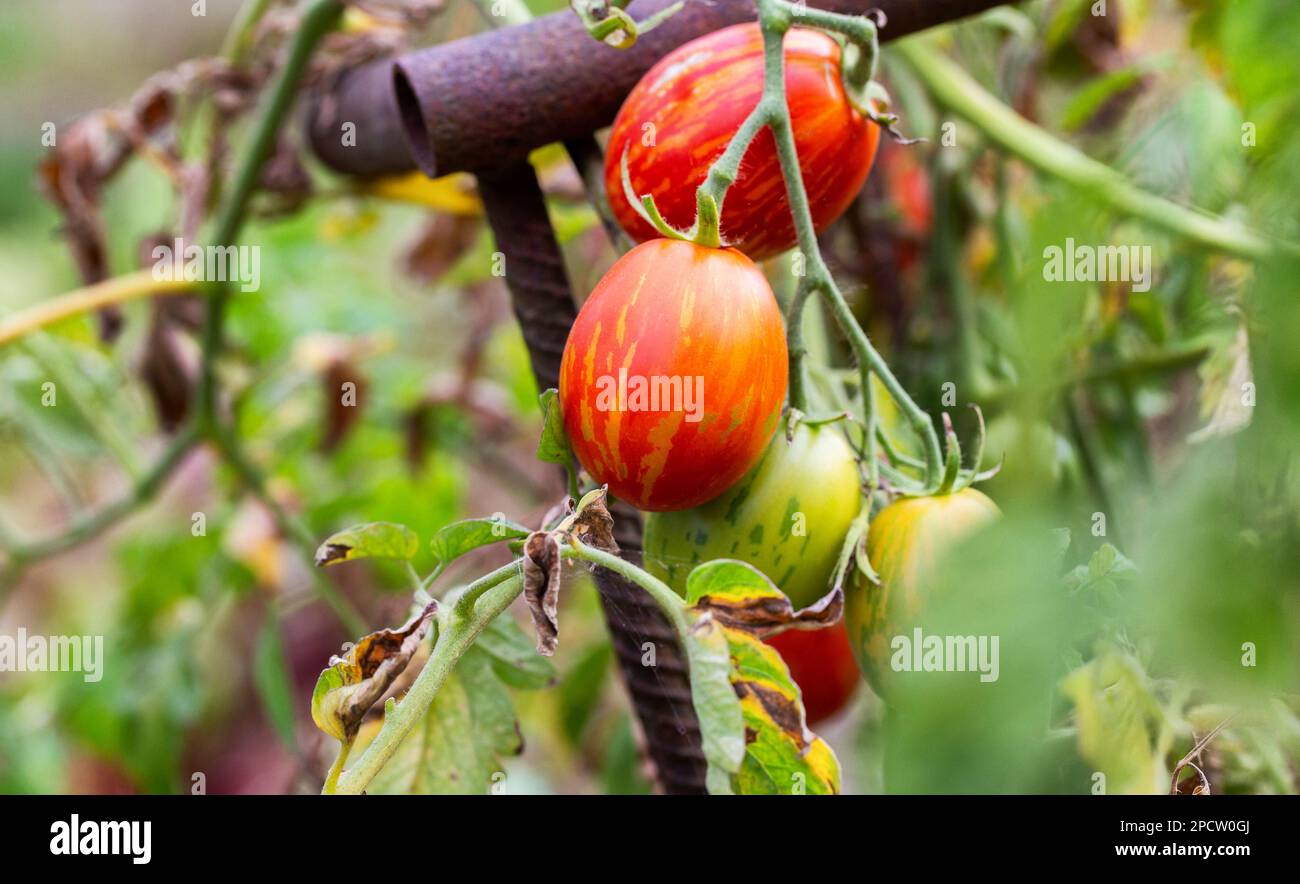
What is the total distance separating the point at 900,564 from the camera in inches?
13.9

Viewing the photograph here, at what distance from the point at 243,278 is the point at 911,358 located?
Answer: 50cm

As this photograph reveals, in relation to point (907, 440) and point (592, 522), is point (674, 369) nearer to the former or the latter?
point (592, 522)

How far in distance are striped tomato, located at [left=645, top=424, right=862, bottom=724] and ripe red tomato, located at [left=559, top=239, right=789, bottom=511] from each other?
1.1 inches

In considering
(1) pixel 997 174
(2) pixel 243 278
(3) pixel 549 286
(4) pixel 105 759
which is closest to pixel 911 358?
(1) pixel 997 174

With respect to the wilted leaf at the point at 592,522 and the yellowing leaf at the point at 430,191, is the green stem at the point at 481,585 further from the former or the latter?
the yellowing leaf at the point at 430,191

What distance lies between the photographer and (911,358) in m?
0.74

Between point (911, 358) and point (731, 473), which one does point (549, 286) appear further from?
point (911, 358)

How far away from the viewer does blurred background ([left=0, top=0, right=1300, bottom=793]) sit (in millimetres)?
175

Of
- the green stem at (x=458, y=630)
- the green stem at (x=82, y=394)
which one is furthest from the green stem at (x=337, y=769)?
the green stem at (x=82, y=394)

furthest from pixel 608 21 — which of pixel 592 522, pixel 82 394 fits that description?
pixel 82 394

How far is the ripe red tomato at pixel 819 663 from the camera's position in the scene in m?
0.48

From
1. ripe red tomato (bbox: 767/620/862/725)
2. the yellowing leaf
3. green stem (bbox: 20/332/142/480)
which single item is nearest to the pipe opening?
ripe red tomato (bbox: 767/620/862/725)

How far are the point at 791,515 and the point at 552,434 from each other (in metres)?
0.08

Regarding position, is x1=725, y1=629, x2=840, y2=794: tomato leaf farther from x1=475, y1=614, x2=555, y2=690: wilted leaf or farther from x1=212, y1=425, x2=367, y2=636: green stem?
x1=212, y1=425, x2=367, y2=636: green stem
